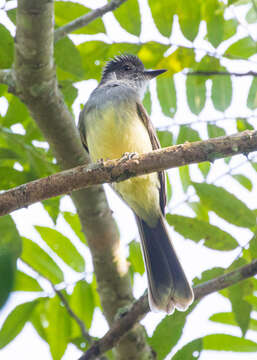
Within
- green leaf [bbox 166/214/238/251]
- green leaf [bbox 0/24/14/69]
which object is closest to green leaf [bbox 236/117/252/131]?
green leaf [bbox 166/214/238/251]

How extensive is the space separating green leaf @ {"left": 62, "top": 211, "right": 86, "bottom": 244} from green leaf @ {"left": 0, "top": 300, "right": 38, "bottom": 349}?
2.52 feet

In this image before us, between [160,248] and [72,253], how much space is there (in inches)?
31.4

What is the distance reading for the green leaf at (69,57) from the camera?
124 inches

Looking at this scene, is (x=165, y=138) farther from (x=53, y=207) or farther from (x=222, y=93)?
(x=53, y=207)

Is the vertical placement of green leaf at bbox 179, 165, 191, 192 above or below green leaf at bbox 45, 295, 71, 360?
above

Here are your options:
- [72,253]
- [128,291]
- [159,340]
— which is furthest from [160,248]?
[159,340]

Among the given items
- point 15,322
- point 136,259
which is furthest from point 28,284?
point 136,259

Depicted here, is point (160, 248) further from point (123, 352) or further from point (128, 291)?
point (123, 352)

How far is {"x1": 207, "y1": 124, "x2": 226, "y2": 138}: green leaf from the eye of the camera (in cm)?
359

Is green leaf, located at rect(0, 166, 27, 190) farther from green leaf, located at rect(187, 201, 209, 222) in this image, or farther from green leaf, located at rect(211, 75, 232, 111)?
green leaf, located at rect(211, 75, 232, 111)

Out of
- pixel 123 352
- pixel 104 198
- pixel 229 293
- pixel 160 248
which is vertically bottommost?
pixel 123 352

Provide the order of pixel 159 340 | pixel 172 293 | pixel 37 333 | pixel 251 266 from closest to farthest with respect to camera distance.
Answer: pixel 251 266
pixel 159 340
pixel 37 333
pixel 172 293

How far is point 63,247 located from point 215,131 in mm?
1436

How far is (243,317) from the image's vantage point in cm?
254
